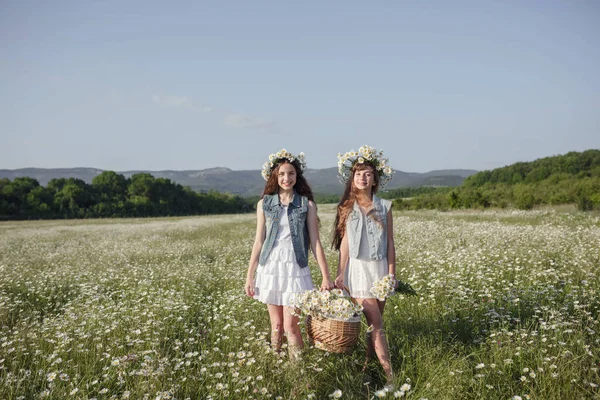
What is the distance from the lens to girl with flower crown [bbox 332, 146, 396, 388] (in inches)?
148

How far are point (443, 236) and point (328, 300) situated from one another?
9.70 m

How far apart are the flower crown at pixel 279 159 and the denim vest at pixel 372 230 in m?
0.86

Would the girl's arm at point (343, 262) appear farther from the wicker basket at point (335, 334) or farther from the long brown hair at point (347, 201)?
the wicker basket at point (335, 334)

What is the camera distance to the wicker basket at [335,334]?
328cm

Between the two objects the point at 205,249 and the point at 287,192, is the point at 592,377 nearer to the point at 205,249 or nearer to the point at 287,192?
the point at 287,192

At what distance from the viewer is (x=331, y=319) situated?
3.29 metres

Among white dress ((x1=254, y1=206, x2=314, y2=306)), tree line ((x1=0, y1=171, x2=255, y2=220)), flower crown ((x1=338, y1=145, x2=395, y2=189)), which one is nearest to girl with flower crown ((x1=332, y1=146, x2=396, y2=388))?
flower crown ((x1=338, y1=145, x2=395, y2=189))

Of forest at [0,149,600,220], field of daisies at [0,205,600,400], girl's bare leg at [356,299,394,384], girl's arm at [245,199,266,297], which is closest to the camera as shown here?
field of daisies at [0,205,600,400]

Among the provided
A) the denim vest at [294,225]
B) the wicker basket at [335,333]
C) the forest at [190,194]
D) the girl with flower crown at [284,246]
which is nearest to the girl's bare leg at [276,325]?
the girl with flower crown at [284,246]

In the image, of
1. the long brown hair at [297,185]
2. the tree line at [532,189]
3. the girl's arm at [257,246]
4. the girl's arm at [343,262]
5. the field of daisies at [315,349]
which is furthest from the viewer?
the tree line at [532,189]

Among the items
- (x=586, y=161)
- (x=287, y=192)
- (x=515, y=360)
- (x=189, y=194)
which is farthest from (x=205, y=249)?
(x=586, y=161)

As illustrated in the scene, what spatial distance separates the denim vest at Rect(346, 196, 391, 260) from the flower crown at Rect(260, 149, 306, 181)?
0.86 metres

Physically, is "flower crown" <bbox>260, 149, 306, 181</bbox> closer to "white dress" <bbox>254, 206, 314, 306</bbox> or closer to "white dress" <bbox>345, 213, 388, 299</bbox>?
"white dress" <bbox>254, 206, 314, 306</bbox>

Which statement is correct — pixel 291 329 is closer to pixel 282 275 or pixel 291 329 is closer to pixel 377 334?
pixel 282 275
